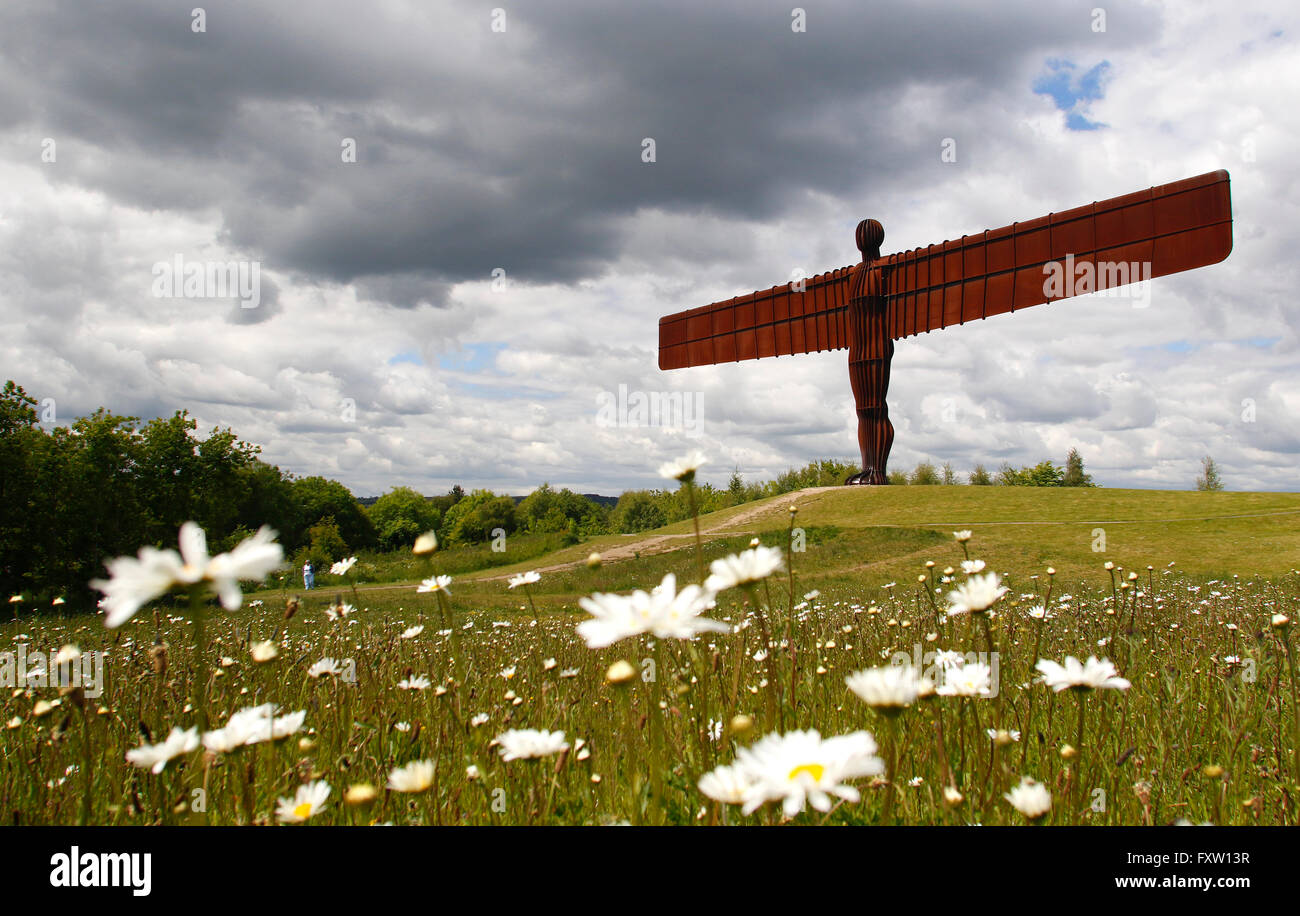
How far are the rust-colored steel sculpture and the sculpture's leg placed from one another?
1.3 inches

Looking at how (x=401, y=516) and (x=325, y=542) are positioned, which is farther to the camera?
(x=401, y=516)

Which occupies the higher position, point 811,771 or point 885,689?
point 885,689

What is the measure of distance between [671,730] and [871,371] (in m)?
21.8

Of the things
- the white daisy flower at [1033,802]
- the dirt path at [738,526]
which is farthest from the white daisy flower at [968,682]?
the dirt path at [738,526]

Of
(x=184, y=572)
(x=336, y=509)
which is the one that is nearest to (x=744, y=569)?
(x=184, y=572)

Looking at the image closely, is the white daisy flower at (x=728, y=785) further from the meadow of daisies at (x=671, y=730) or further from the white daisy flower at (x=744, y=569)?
the white daisy flower at (x=744, y=569)

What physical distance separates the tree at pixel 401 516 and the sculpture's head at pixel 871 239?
5548cm

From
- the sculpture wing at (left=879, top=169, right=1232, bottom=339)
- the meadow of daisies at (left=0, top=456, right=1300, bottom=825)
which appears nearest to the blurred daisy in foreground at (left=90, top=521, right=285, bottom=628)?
the meadow of daisies at (left=0, top=456, right=1300, bottom=825)

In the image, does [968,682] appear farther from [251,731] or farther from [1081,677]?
[251,731]

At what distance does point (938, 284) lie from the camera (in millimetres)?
20969

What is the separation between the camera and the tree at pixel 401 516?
7111 cm
